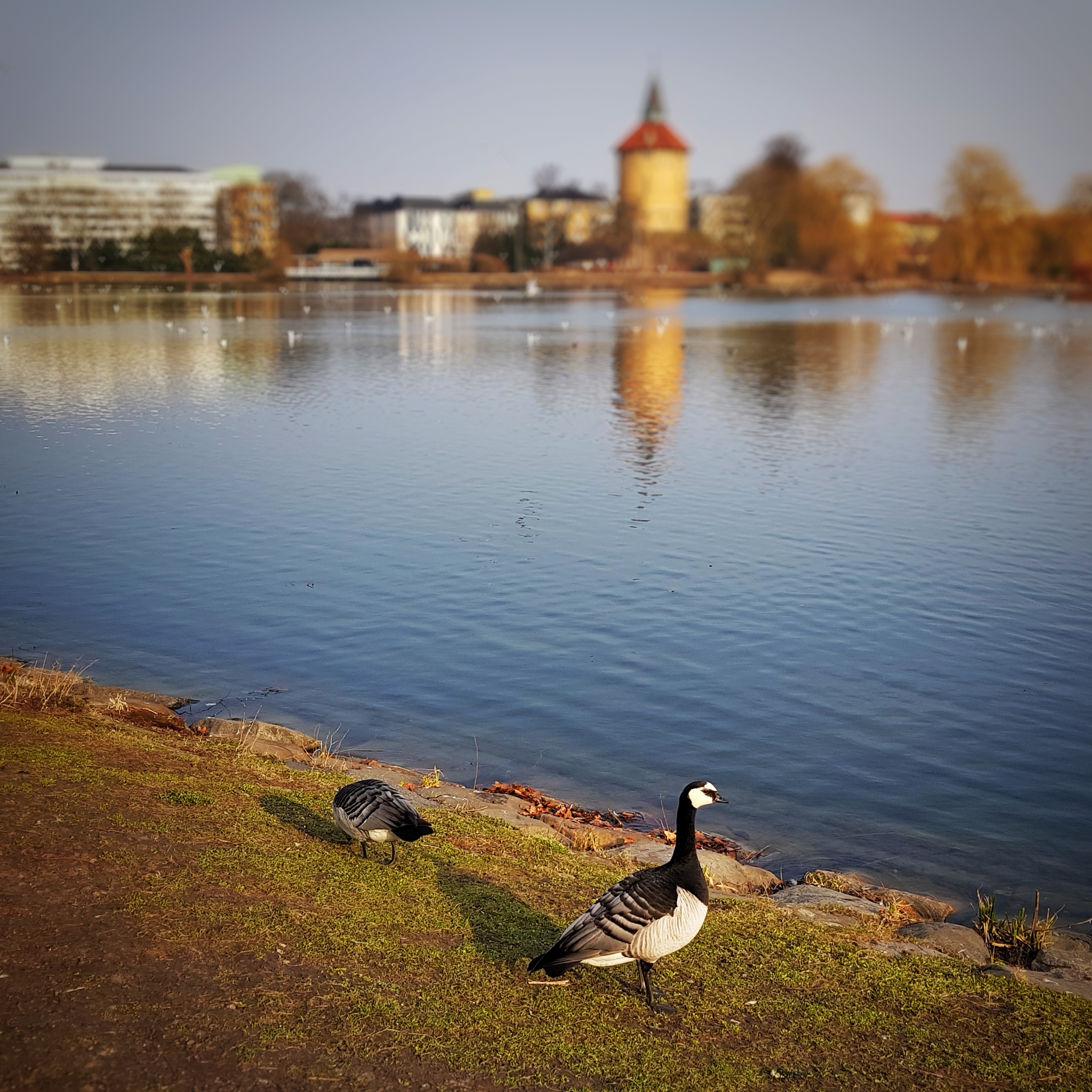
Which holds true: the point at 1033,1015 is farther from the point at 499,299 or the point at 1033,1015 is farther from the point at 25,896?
the point at 499,299

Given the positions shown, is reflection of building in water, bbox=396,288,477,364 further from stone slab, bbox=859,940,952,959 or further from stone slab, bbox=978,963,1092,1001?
stone slab, bbox=978,963,1092,1001

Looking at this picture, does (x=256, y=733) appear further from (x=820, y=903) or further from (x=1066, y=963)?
(x=1066, y=963)

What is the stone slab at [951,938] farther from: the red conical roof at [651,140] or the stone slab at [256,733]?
the red conical roof at [651,140]

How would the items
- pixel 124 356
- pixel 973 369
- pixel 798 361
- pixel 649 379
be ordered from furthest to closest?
pixel 798 361
pixel 973 369
pixel 124 356
pixel 649 379

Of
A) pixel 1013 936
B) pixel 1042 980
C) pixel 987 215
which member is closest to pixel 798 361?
pixel 1013 936

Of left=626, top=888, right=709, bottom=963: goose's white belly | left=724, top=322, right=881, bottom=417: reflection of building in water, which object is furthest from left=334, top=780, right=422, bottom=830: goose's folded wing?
left=724, top=322, right=881, bottom=417: reflection of building in water

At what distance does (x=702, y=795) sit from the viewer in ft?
23.0

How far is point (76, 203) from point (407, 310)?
395ft

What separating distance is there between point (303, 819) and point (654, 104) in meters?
197

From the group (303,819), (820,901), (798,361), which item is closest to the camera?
(303,819)

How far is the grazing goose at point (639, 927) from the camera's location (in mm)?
6109

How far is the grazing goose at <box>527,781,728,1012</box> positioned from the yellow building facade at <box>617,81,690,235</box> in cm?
17891

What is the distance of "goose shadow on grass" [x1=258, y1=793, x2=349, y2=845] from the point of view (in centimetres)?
818

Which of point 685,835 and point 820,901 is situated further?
point 820,901
